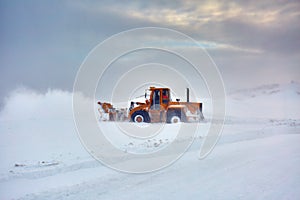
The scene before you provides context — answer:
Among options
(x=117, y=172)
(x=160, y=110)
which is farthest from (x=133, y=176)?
(x=160, y=110)

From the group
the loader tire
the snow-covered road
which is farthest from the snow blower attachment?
the snow-covered road

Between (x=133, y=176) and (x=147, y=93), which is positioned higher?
(x=147, y=93)

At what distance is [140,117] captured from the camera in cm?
446

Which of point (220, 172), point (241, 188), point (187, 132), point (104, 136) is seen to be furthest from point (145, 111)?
point (241, 188)

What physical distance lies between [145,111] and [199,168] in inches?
56.0

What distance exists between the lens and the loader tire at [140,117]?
428cm

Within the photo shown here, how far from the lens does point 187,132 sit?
4.18m

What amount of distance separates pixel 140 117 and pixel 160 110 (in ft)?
1.35

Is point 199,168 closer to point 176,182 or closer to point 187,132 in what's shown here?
point 176,182

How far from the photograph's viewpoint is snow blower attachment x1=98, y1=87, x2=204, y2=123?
404 cm

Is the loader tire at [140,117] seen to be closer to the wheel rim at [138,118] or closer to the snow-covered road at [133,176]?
the wheel rim at [138,118]

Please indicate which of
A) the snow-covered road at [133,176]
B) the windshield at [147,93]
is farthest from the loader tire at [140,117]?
the snow-covered road at [133,176]

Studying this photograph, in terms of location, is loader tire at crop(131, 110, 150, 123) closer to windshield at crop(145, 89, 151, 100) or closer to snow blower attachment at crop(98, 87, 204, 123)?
snow blower attachment at crop(98, 87, 204, 123)

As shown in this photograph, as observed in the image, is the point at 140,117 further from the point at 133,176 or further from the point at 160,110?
the point at 133,176
